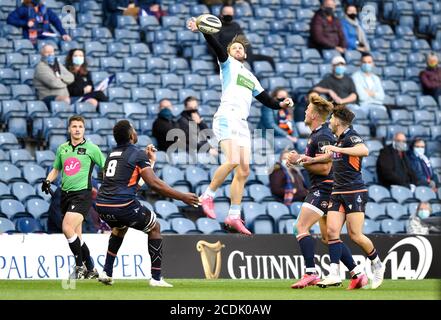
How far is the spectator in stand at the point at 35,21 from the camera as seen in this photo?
882 inches

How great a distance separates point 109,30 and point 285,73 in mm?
3795

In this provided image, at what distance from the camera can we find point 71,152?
50.8 ft

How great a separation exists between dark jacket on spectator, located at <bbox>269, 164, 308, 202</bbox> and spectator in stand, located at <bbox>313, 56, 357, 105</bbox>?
2.84m

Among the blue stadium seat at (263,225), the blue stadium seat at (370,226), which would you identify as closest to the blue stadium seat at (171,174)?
the blue stadium seat at (263,225)

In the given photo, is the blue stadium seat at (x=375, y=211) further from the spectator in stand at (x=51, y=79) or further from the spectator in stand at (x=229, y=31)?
the spectator in stand at (x=51, y=79)

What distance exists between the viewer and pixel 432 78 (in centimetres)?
2558

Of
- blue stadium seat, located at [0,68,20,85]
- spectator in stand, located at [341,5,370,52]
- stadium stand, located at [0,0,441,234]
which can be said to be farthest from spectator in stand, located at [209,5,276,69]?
blue stadium seat, located at [0,68,20,85]

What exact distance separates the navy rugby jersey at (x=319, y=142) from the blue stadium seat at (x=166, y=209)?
5.24 meters

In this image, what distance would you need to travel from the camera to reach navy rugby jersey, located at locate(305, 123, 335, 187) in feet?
46.6

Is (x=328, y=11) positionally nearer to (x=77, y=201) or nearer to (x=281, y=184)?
(x=281, y=184)

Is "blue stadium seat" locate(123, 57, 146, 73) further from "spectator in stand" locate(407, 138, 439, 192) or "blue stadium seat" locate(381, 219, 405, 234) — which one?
"blue stadium seat" locate(381, 219, 405, 234)

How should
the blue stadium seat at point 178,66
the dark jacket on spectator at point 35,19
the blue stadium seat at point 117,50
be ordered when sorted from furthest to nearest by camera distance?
the blue stadium seat at point 178,66, the blue stadium seat at point 117,50, the dark jacket on spectator at point 35,19

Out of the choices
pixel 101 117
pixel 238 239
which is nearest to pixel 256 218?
pixel 238 239

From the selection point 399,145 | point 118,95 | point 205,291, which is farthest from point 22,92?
point 205,291
